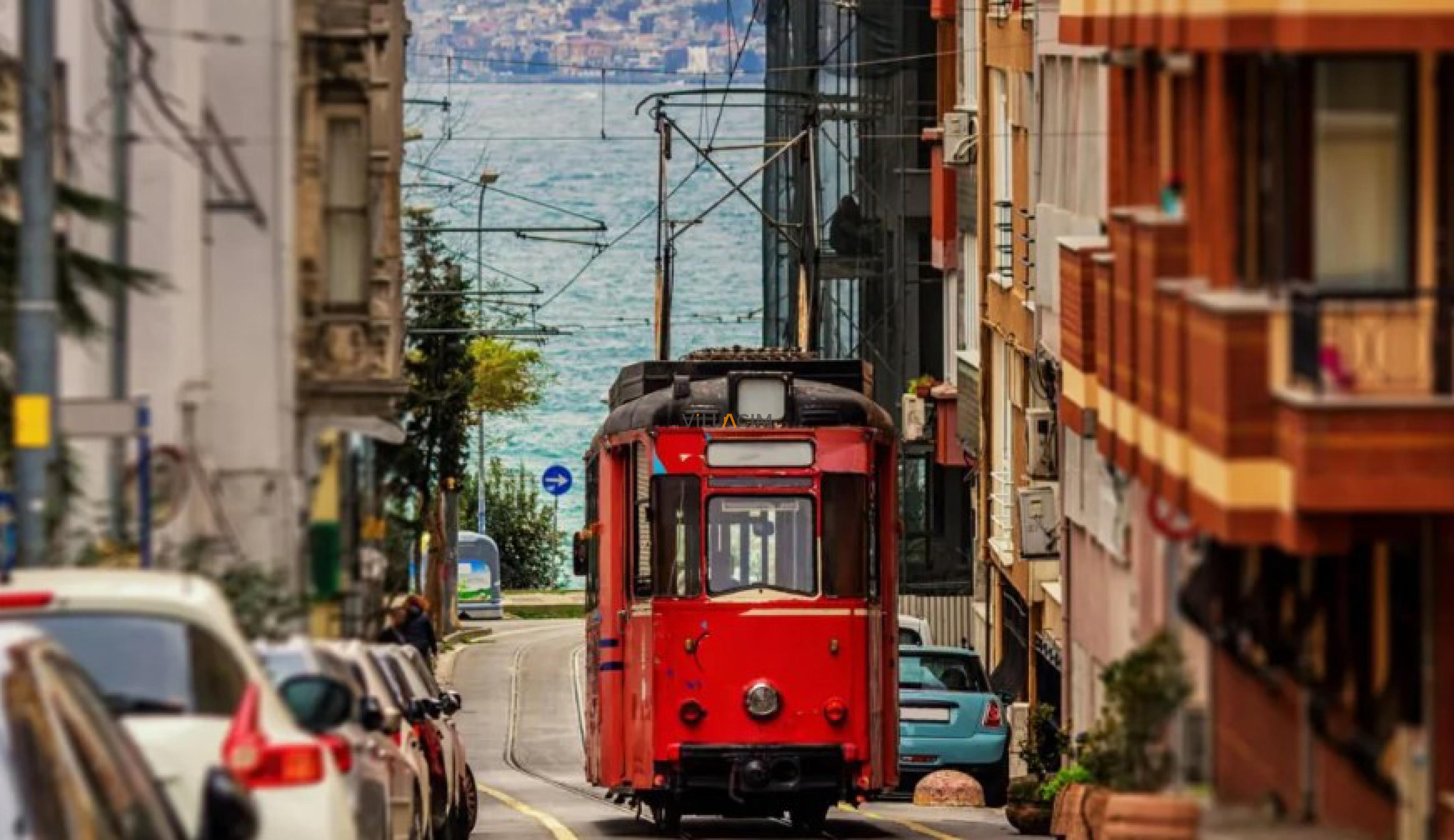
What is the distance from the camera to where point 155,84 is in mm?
19281

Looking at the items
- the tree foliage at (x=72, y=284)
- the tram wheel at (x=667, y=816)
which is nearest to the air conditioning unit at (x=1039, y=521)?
the tram wheel at (x=667, y=816)

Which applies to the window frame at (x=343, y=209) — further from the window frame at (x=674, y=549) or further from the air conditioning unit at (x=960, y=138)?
the air conditioning unit at (x=960, y=138)

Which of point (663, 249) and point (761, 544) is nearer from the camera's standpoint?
point (761, 544)

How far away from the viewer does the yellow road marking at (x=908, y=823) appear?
3114cm

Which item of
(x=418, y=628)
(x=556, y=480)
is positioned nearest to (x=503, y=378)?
(x=556, y=480)

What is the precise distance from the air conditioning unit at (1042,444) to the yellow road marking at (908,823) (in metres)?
4.11

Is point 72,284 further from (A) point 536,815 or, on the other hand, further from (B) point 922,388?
(B) point 922,388

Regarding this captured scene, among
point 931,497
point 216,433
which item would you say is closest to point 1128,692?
point 216,433

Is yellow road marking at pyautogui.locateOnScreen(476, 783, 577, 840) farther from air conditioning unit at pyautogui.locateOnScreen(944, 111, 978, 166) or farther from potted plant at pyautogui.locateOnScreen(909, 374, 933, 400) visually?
potted plant at pyautogui.locateOnScreen(909, 374, 933, 400)

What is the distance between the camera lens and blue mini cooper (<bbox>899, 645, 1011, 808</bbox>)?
37.5 metres

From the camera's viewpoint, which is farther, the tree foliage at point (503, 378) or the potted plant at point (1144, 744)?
the tree foliage at point (503, 378)

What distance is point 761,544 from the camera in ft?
94.9

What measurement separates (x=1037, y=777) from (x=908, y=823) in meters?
1.24

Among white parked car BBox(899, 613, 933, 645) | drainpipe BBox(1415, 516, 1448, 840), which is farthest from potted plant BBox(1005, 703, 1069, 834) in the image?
drainpipe BBox(1415, 516, 1448, 840)
